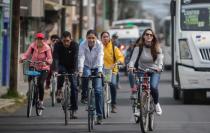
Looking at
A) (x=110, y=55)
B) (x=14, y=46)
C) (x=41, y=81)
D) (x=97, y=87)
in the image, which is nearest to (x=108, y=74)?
(x=110, y=55)

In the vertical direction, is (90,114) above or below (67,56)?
below

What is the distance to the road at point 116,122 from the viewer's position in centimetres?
1494

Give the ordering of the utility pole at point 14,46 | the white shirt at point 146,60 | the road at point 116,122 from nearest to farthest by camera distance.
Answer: the white shirt at point 146,60
the road at point 116,122
the utility pole at point 14,46

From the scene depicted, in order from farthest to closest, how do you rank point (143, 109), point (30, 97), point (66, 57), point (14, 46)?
point (14, 46) < point (30, 97) < point (66, 57) < point (143, 109)

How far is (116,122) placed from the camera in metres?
16.4

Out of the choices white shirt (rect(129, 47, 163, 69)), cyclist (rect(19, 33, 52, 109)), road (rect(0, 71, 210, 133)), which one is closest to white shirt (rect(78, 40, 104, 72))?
white shirt (rect(129, 47, 163, 69))

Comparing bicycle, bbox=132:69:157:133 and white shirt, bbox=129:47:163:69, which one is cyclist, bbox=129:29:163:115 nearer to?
white shirt, bbox=129:47:163:69

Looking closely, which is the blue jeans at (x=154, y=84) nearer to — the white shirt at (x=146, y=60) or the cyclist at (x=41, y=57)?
the white shirt at (x=146, y=60)

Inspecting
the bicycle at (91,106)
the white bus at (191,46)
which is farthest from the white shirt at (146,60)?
the white bus at (191,46)

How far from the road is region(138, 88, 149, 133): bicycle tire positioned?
1.73 feet

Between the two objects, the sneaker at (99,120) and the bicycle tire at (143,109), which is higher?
the bicycle tire at (143,109)

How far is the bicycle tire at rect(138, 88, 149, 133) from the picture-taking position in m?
14.0

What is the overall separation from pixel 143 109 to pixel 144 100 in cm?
19

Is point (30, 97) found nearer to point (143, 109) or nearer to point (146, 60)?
point (146, 60)
